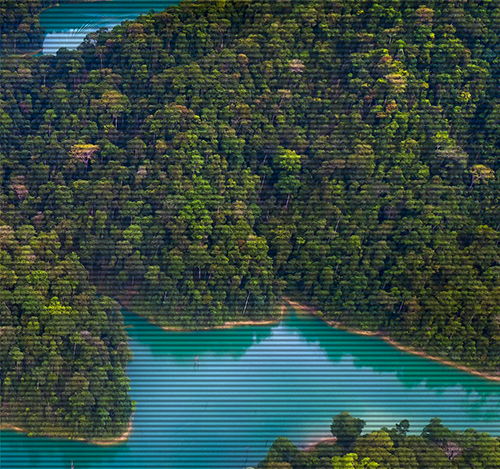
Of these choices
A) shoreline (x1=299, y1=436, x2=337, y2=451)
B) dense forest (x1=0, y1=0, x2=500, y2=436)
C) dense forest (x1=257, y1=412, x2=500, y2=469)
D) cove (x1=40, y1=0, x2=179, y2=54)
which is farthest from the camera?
cove (x1=40, y1=0, x2=179, y2=54)

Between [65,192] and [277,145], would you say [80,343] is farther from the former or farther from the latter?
[277,145]

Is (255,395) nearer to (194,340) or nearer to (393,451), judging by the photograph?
(194,340)

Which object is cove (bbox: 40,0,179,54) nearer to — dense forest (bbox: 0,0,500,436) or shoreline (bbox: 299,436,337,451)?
dense forest (bbox: 0,0,500,436)

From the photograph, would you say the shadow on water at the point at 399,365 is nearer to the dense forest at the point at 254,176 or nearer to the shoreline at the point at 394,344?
the shoreline at the point at 394,344

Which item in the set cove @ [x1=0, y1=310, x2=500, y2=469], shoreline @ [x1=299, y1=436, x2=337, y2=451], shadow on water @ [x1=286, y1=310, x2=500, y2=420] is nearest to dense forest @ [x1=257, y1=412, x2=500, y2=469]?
shoreline @ [x1=299, y1=436, x2=337, y2=451]

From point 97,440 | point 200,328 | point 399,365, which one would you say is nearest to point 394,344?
point 399,365

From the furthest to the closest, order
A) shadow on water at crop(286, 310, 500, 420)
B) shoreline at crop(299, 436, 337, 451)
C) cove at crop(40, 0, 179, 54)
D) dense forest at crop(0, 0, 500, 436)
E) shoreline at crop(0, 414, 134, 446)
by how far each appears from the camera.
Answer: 1. cove at crop(40, 0, 179, 54)
2. dense forest at crop(0, 0, 500, 436)
3. shadow on water at crop(286, 310, 500, 420)
4. shoreline at crop(0, 414, 134, 446)
5. shoreline at crop(299, 436, 337, 451)

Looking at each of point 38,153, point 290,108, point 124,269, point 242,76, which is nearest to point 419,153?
point 290,108
